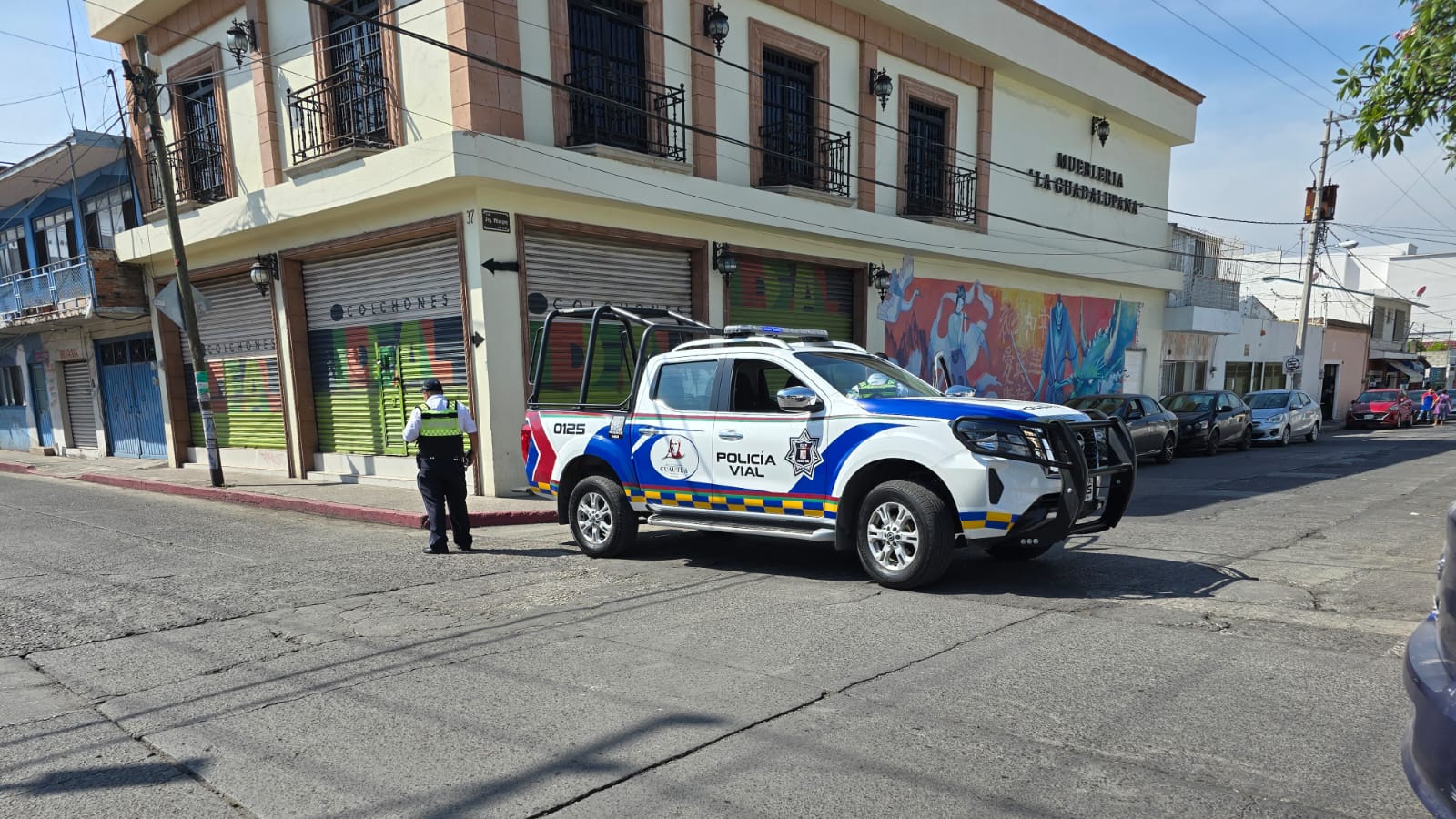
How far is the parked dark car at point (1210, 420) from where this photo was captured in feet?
61.4

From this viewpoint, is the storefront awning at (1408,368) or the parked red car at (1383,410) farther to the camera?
the storefront awning at (1408,368)

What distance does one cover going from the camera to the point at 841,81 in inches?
620

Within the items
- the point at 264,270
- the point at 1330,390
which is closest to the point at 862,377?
the point at 264,270

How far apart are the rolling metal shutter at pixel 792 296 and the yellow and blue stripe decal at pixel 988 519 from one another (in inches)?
357

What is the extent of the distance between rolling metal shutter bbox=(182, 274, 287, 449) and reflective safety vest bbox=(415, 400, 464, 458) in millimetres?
7881

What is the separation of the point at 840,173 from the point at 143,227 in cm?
1399

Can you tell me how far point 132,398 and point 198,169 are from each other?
22.8 feet

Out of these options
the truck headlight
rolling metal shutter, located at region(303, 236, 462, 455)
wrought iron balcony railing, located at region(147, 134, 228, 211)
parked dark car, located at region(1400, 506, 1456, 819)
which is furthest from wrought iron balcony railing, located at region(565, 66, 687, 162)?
parked dark car, located at region(1400, 506, 1456, 819)

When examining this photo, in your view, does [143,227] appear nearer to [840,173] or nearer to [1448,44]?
[840,173]

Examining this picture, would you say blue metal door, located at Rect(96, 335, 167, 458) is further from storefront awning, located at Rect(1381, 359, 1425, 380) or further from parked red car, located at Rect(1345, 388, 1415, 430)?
storefront awning, located at Rect(1381, 359, 1425, 380)

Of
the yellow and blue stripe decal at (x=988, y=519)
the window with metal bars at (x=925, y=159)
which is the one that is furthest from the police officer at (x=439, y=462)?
the window with metal bars at (x=925, y=159)

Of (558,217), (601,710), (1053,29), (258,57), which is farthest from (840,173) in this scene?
(601,710)

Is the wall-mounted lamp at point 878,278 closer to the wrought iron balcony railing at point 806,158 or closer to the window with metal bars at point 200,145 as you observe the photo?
the wrought iron balcony railing at point 806,158

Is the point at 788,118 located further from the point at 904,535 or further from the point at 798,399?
the point at 904,535
